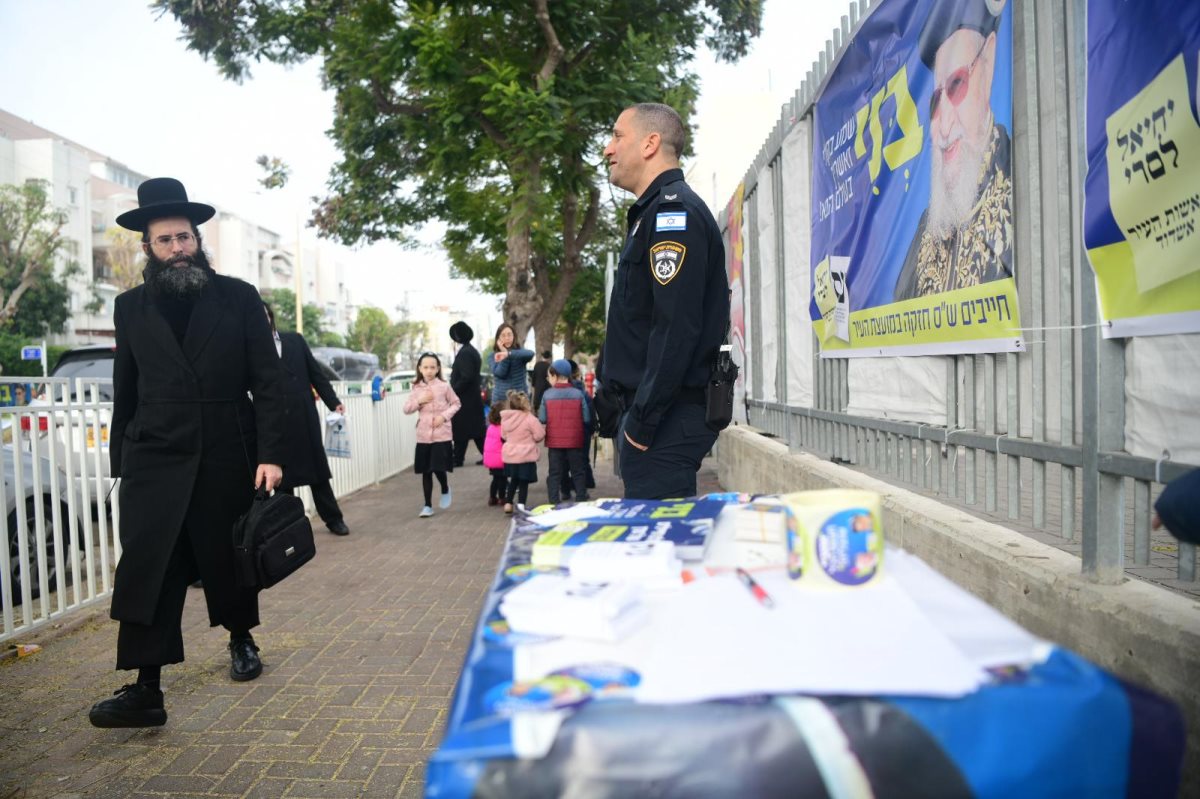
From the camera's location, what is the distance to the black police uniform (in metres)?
3.11

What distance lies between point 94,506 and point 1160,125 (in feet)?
25.4

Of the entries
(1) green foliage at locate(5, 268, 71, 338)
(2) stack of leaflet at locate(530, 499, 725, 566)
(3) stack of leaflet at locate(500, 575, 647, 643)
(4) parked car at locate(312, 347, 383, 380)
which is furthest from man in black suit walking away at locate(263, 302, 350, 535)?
(1) green foliage at locate(5, 268, 71, 338)

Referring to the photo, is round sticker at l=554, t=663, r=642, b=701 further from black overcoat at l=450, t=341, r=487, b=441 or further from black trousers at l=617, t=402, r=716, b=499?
black overcoat at l=450, t=341, r=487, b=441

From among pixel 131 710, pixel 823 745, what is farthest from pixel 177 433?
pixel 823 745

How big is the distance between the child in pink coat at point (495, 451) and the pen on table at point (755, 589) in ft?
26.6

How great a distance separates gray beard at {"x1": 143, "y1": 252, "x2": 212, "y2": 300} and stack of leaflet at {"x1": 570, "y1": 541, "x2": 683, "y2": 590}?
9.41 ft

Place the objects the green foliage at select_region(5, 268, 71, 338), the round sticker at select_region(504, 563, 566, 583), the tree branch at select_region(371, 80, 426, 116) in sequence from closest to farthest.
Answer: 1. the round sticker at select_region(504, 563, 566, 583)
2. the tree branch at select_region(371, 80, 426, 116)
3. the green foliage at select_region(5, 268, 71, 338)

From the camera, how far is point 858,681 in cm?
125

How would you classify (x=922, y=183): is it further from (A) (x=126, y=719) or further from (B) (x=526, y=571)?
(A) (x=126, y=719)

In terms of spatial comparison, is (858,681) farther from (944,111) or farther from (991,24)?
(944,111)

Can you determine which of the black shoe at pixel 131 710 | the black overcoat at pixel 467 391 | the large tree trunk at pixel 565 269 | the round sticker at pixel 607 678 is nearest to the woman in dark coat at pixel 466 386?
the black overcoat at pixel 467 391

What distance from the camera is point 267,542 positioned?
12.8 ft

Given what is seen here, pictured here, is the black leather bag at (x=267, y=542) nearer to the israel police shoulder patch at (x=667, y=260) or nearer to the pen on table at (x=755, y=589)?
the israel police shoulder patch at (x=667, y=260)

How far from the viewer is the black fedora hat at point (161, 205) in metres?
3.99
